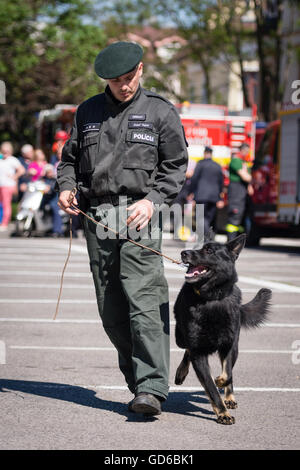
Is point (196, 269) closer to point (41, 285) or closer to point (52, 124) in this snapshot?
point (41, 285)

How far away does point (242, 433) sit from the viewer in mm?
5250

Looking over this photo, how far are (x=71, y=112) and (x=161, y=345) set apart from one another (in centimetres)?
2281

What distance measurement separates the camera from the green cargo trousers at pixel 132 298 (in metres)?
5.50

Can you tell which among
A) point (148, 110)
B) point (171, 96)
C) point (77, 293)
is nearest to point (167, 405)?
point (148, 110)

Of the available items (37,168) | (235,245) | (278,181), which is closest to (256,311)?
(235,245)

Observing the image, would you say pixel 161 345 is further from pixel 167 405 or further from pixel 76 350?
pixel 76 350

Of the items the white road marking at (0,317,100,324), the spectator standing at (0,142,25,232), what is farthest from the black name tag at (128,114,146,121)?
the spectator standing at (0,142,25,232)

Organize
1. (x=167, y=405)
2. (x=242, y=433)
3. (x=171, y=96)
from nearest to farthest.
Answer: (x=242, y=433) < (x=167, y=405) < (x=171, y=96)

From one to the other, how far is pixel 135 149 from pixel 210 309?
39.6 inches

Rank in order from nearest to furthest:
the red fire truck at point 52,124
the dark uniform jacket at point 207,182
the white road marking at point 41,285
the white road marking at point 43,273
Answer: the white road marking at point 41,285 < the white road marking at point 43,273 < the dark uniform jacket at point 207,182 < the red fire truck at point 52,124

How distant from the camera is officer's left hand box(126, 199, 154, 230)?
5.38m

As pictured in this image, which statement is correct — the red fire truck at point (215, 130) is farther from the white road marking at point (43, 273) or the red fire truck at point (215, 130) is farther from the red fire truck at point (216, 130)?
the white road marking at point (43, 273)

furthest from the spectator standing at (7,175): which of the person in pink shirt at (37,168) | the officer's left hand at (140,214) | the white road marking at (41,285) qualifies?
the officer's left hand at (140,214)

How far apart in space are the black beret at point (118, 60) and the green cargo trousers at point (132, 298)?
2.40 ft
